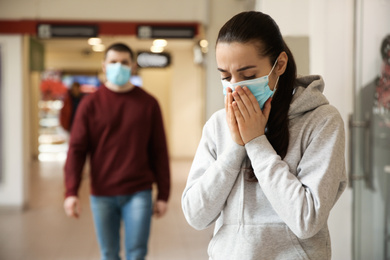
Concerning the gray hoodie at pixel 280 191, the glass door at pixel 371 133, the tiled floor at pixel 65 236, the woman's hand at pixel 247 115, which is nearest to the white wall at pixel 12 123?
the tiled floor at pixel 65 236

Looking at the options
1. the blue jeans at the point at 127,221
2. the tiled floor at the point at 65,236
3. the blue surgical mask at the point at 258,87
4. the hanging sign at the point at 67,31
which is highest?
the hanging sign at the point at 67,31

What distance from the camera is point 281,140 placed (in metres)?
1.36

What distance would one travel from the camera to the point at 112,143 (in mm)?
3148

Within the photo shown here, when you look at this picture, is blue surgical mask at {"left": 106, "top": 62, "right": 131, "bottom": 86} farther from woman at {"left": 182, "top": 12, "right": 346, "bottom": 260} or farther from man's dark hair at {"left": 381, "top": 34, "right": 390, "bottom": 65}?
woman at {"left": 182, "top": 12, "right": 346, "bottom": 260}

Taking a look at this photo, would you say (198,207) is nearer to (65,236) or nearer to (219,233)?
(219,233)

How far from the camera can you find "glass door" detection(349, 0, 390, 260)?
3.01m

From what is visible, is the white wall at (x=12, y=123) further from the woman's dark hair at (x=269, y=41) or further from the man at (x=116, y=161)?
the woman's dark hair at (x=269, y=41)

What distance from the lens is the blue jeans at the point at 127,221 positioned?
3.10m

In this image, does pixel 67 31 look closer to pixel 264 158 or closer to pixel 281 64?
pixel 281 64

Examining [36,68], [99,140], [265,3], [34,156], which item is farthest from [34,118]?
[265,3]

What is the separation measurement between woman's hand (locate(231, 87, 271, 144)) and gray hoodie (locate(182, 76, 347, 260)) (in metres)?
0.02

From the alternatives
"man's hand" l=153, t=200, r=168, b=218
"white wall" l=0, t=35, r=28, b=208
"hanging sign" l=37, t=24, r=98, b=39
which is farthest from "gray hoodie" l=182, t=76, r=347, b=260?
"white wall" l=0, t=35, r=28, b=208

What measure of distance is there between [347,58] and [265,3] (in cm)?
126

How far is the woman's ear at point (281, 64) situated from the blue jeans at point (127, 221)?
1907 millimetres
